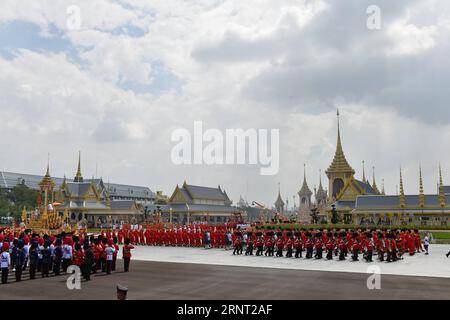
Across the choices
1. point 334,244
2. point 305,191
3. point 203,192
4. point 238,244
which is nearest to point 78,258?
point 238,244

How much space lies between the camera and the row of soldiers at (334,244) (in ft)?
68.7

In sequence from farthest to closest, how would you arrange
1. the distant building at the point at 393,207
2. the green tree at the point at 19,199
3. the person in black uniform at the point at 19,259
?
the green tree at the point at 19,199, the distant building at the point at 393,207, the person in black uniform at the point at 19,259

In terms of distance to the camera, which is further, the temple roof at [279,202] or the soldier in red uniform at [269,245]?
the temple roof at [279,202]

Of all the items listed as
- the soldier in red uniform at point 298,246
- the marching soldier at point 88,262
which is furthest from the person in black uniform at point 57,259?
the soldier in red uniform at point 298,246

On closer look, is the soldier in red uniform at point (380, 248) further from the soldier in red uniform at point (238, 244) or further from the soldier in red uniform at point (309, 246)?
the soldier in red uniform at point (238, 244)

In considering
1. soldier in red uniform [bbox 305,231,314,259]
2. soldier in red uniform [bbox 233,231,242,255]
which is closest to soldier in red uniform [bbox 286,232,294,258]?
soldier in red uniform [bbox 305,231,314,259]

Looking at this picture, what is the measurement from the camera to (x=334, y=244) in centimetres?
2223

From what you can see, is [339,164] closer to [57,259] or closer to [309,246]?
[309,246]

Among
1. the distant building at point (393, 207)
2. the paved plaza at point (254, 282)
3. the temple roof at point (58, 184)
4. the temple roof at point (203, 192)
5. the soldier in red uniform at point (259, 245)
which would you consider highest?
the temple roof at point (58, 184)

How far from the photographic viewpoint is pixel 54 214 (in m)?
31.9

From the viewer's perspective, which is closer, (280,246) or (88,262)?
(88,262)

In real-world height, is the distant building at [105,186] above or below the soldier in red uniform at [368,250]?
above

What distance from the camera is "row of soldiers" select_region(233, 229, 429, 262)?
2094cm

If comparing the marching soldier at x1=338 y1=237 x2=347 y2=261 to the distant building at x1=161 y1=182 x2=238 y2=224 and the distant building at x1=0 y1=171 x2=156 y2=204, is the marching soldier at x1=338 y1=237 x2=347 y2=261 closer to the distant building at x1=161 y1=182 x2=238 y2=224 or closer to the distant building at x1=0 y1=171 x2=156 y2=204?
the distant building at x1=161 y1=182 x2=238 y2=224
